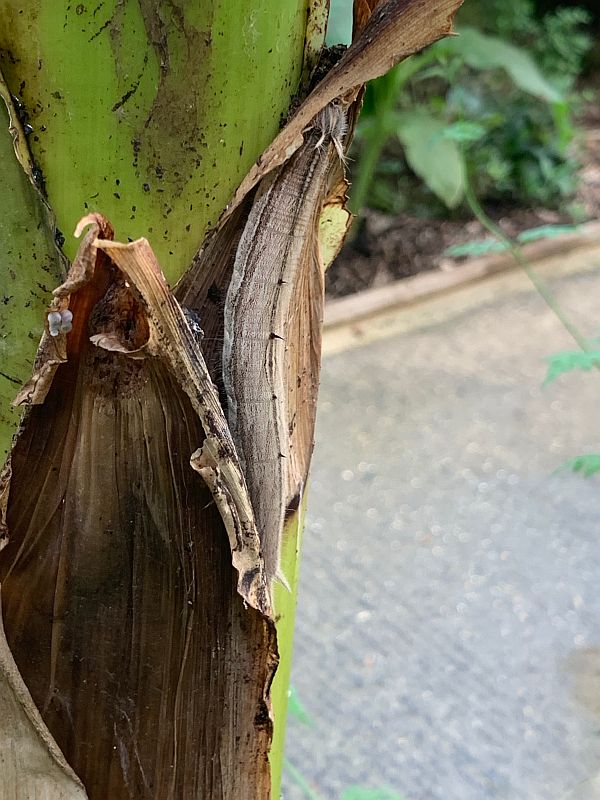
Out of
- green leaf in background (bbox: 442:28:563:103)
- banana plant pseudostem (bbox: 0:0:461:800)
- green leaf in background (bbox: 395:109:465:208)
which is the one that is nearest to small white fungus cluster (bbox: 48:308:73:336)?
banana plant pseudostem (bbox: 0:0:461:800)

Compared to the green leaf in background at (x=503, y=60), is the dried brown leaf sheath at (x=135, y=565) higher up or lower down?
lower down

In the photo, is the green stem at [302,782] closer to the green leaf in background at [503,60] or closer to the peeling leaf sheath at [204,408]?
Answer: the peeling leaf sheath at [204,408]

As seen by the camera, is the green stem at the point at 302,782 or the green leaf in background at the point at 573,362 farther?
the green leaf in background at the point at 573,362

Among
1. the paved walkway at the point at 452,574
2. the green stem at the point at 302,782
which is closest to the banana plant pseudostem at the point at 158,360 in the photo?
the green stem at the point at 302,782

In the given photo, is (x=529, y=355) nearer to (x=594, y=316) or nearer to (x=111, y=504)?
(x=594, y=316)

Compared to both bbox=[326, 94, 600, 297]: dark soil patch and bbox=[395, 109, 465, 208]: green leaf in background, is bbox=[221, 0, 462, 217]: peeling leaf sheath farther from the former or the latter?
bbox=[326, 94, 600, 297]: dark soil patch

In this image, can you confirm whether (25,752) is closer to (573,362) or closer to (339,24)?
(339,24)

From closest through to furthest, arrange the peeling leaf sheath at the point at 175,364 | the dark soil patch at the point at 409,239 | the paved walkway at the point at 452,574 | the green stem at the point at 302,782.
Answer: the peeling leaf sheath at the point at 175,364, the green stem at the point at 302,782, the paved walkway at the point at 452,574, the dark soil patch at the point at 409,239
